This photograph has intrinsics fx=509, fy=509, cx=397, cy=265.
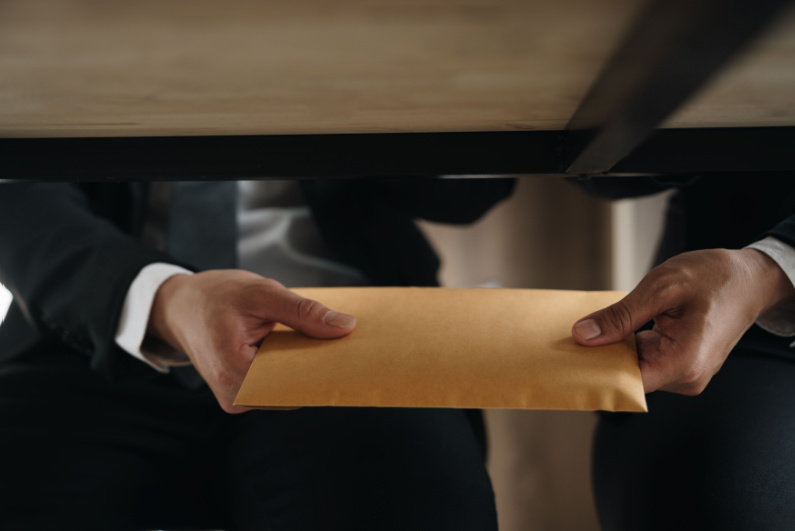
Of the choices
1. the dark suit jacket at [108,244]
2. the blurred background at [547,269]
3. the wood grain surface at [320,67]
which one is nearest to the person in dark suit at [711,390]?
the wood grain surface at [320,67]

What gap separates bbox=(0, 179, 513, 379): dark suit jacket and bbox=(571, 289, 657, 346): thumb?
353 millimetres

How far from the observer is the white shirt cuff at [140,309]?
430mm

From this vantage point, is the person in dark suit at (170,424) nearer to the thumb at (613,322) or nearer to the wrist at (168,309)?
the wrist at (168,309)

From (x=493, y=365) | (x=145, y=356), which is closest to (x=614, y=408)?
(x=493, y=365)

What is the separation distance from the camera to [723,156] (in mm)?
291

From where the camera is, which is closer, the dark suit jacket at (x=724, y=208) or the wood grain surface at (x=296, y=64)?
the wood grain surface at (x=296, y=64)

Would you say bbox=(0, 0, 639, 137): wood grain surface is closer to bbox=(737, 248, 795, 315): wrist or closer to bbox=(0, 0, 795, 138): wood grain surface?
bbox=(0, 0, 795, 138): wood grain surface

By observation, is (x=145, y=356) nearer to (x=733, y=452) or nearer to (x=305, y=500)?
(x=305, y=500)

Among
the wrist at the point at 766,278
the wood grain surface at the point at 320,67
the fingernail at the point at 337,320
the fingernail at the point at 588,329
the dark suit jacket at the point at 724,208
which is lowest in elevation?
the fingernail at the point at 588,329

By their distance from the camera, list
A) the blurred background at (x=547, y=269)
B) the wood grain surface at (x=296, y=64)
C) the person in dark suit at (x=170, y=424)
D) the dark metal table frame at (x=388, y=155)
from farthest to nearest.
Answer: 1. the blurred background at (x=547, y=269)
2. the person in dark suit at (x=170, y=424)
3. the dark metal table frame at (x=388, y=155)
4. the wood grain surface at (x=296, y=64)

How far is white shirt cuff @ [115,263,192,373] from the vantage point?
43cm

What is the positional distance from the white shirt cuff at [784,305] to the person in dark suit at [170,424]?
28 centimetres

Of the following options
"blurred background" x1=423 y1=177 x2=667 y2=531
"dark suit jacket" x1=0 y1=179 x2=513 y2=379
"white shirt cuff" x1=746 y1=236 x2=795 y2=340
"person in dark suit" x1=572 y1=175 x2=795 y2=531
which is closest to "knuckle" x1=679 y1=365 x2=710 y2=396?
"person in dark suit" x1=572 y1=175 x2=795 y2=531

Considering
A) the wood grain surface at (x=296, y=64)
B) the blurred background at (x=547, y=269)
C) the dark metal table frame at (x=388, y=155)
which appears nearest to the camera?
the wood grain surface at (x=296, y=64)
